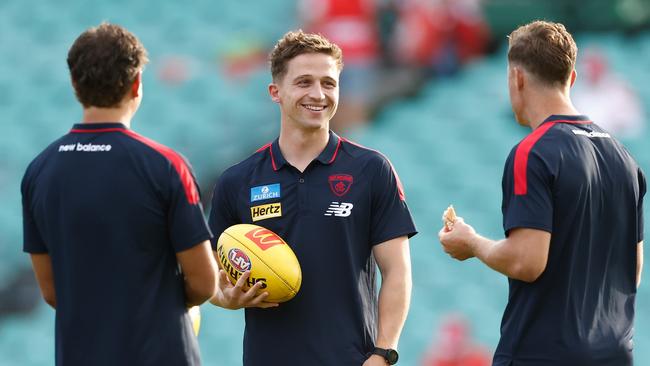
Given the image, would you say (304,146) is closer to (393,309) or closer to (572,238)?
(393,309)

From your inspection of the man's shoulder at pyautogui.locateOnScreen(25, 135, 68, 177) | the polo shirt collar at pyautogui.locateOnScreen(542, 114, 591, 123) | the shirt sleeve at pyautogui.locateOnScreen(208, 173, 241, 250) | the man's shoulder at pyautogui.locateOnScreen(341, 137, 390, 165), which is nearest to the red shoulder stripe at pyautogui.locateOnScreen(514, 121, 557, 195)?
the polo shirt collar at pyautogui.locateOnScreen(542, 114, 591, 123)

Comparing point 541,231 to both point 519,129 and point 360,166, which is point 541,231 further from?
point 519,129

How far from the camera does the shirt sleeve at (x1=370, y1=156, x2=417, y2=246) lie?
422cm

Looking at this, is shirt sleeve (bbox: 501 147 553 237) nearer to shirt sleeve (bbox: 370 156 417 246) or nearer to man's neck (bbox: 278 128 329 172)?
shirt sleeve (bbox: 370 156 417 246)

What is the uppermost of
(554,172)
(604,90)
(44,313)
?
(604,90)

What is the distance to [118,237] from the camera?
12.0 ft

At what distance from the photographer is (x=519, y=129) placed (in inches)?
428

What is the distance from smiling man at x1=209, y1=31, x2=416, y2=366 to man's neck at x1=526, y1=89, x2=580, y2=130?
2.15 feet

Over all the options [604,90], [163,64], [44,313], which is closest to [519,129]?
[604,90]

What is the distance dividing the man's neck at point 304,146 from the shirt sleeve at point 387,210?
27 centimetres

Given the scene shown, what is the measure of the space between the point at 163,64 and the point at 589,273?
8517 millimetres

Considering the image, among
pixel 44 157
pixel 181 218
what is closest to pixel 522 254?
pixel 181 218

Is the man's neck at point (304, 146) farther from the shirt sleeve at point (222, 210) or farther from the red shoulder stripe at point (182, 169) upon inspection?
the red shoulder stripe at point (182, 169)

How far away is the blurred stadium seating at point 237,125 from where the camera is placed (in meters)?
9.67
